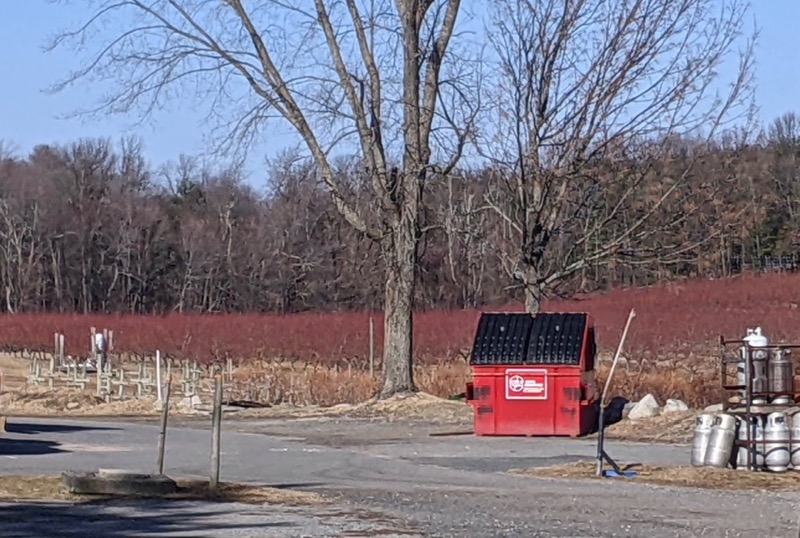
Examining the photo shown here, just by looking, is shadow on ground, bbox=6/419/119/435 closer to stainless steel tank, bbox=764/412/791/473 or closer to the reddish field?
stainless steel tank, bbox=764/412/791/473

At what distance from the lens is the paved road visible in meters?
12.1

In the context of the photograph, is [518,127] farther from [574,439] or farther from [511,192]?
[574,439]

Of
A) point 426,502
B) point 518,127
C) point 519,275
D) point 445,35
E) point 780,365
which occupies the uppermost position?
point 445,35

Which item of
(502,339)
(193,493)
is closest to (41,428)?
(502,339)

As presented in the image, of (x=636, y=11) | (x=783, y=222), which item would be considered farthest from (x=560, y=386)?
(x=783, y=222)

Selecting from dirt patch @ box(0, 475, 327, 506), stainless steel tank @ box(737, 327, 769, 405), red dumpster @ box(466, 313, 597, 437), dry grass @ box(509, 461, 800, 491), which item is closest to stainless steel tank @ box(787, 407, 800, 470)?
dry grass @ box(509, 461, 800, 491)

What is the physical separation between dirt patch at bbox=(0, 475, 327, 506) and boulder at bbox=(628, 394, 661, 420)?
10.9 meters

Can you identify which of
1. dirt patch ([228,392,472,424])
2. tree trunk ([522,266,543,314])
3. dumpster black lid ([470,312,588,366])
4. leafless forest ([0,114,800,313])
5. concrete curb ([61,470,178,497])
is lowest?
concrete curb ([61,470,178,497])

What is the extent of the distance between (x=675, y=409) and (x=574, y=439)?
301 centimetres

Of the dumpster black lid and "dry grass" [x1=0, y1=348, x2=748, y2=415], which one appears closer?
the dumpster black lid

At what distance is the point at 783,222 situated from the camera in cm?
8931

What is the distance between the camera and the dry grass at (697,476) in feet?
51.2

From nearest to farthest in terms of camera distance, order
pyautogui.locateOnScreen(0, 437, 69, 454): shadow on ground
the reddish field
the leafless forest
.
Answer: pyautogui.locateOnScreen(0, 437, 69, 454): shadow on ground < the reddish field < the leafless forest

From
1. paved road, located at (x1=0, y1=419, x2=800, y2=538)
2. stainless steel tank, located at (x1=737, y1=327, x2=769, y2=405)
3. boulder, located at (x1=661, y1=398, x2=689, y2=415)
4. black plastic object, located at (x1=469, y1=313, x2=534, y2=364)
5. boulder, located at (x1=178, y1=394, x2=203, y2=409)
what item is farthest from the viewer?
boulder, located at (x1=178, y1=394, x2=203, y2=409)
